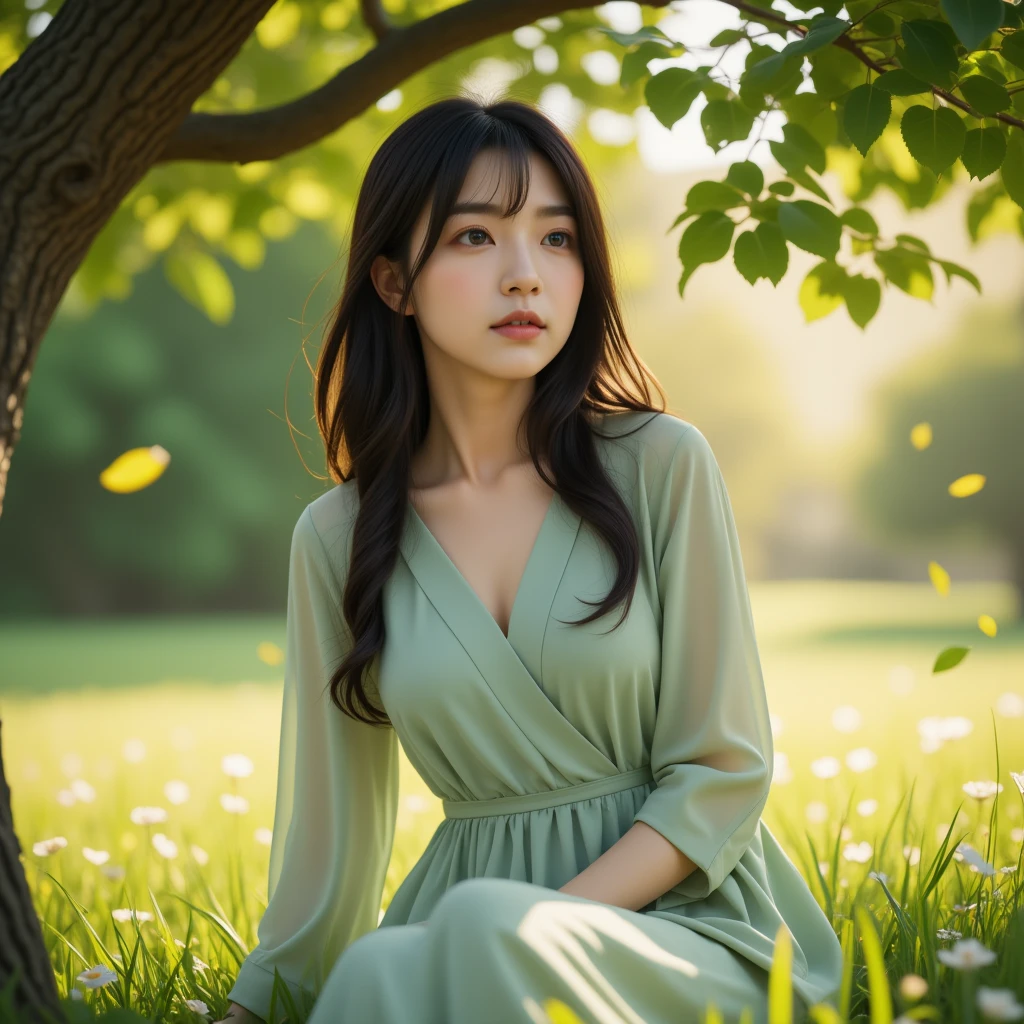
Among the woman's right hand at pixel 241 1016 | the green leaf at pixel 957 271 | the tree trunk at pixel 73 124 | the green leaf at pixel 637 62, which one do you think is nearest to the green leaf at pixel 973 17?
the green leaf at pixel 637 62

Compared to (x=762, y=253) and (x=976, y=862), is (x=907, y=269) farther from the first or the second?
(x=976, y=862)

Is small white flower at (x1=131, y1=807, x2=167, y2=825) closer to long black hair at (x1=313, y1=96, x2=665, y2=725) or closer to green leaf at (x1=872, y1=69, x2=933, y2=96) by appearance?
long black hair at (x1=313, y1=96, x2=665, y2=725)

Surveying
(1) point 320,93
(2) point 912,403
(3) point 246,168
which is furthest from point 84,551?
(1) point 320,93

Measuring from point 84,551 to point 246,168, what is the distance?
20.1 m

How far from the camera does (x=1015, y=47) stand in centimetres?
204

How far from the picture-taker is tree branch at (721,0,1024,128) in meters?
2.18

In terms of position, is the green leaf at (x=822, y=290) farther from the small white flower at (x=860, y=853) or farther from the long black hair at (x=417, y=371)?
the small white flower at (x=860, y=853)

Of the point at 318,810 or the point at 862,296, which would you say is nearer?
the point at 318,810

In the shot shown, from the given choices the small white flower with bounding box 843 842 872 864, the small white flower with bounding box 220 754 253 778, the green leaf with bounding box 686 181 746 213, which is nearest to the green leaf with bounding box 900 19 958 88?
the green leaf with bounding box 686 181 746 213

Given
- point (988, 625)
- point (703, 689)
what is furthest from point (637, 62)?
point (988, 625)

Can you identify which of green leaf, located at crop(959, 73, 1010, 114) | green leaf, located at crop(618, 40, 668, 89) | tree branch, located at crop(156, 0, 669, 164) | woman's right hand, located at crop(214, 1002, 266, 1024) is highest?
tree branch, located at crop(156, 0, 669, 164)

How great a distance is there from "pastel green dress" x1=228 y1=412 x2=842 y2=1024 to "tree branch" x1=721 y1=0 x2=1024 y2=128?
75cm

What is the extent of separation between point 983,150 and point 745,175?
0.45 meters

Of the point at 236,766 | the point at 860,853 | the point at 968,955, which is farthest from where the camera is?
the point at 236,766
